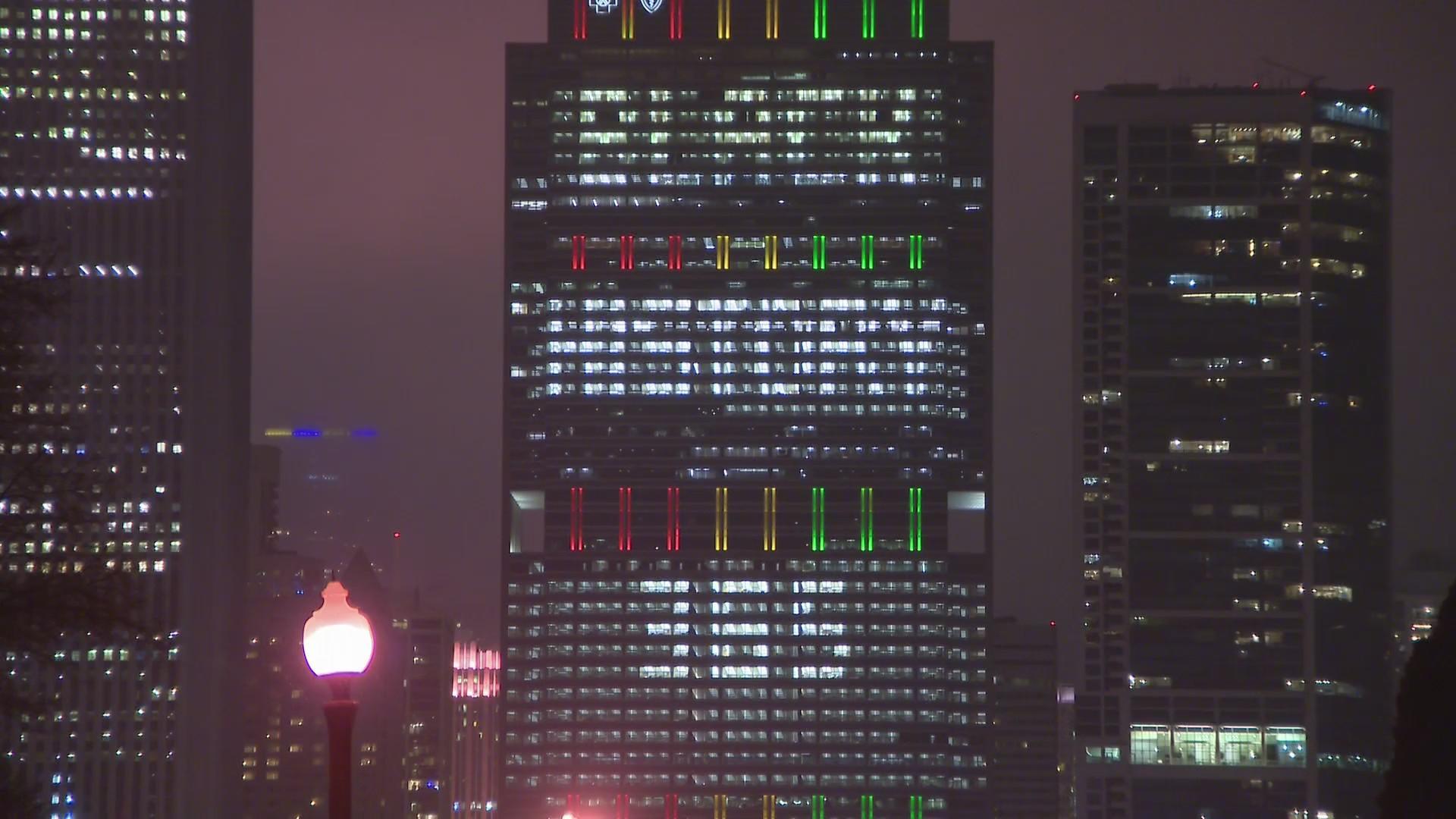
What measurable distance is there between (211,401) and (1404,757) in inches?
5819

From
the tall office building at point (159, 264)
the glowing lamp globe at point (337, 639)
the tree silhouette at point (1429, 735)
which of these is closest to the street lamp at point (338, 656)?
the glowing lamp globe at point (337, 639)

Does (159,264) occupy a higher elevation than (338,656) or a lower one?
higher

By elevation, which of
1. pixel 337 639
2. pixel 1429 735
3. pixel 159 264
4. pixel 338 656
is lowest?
pixel 1429 735

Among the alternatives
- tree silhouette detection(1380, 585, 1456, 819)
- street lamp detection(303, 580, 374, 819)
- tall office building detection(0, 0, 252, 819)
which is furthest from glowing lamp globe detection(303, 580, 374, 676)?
tall office building detection(0, 0, 252, 819)

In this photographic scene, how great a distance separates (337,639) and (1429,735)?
28.9 m

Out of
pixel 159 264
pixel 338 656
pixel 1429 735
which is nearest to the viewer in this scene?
pixel 338 656

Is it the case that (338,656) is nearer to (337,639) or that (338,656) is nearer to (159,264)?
(337,639)

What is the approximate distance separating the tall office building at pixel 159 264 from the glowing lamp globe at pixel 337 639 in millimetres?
157445

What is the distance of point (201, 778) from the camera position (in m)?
172

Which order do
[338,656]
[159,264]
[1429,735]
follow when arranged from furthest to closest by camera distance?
[159,264] < [1429,735] < [338,656]

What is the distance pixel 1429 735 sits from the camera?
A: 4453cm

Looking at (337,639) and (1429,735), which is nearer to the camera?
(337,639)

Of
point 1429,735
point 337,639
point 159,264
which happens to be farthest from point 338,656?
point 159,264

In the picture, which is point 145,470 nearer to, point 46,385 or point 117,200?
point 117,200
